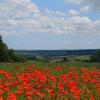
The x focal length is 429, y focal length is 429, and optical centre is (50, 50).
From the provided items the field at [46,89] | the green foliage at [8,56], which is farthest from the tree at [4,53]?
the field at [46,89]

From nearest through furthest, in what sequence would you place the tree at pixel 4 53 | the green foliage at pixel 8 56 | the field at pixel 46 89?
1. the field at pixel 46 89
2. the tree at pixel 4 53
3. the green foliage at pixel 8 56

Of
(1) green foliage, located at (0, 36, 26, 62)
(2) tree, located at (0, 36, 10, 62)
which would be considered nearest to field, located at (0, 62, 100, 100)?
(1) green foliage, located at (0, 36, 26, 62)

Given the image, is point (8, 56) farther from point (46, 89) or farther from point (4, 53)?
point (46, 89)

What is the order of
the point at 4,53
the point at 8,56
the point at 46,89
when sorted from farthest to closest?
the point at 4,53
the point at 8,56
the point at 46,89

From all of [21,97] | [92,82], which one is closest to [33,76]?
[92,82]

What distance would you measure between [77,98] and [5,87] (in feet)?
4.83

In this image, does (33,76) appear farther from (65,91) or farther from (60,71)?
(60,71)

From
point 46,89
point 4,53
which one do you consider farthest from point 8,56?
point 46,89

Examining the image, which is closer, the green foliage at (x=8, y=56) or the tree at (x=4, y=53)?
the tree at (x=4, y=53)

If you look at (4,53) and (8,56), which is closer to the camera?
(8,56)

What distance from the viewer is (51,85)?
365 inches

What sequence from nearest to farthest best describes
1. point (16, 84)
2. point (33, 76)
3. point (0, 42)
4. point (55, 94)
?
point (55, 94) < point (16, 84) < point (33, 76) < point (0, 42)

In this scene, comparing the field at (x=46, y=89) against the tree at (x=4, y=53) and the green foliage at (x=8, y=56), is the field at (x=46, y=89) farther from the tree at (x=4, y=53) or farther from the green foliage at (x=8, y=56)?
the tree at (x=4, y=53)

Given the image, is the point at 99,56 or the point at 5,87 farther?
the point at 99,56
